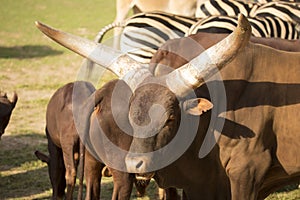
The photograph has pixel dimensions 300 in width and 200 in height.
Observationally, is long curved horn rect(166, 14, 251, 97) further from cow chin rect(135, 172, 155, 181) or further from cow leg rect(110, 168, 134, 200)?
cow leg rect(110, 168, 134, 200)

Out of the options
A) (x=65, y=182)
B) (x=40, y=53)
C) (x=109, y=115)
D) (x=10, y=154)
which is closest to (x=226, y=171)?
(x=109, y=115)

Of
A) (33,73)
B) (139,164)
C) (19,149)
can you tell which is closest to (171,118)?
(139,164)

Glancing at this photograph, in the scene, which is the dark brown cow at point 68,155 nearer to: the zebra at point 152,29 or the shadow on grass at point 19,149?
the shadow on grass at point 19,149

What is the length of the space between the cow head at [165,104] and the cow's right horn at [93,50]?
0.56 feet

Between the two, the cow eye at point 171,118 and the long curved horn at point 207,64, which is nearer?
the long curved horn at point 207,64

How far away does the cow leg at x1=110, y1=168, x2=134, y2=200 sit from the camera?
22.1ft

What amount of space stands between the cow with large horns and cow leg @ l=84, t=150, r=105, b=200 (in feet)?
1.94

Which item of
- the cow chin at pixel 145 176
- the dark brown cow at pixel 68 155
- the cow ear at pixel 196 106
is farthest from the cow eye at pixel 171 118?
the dark brown cow at pixel 68 155

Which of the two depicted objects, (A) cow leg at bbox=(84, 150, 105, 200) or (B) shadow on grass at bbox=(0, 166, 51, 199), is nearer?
(A) cow leg at bbox=(84, 150, 105, 200)

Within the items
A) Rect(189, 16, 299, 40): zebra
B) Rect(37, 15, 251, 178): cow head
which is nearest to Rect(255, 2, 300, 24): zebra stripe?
Rect(189, 16, 299, 40): zebra

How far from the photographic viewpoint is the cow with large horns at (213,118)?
5.91 metres

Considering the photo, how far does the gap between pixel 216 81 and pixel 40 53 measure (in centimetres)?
1319

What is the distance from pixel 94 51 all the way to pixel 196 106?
1126 millimetres

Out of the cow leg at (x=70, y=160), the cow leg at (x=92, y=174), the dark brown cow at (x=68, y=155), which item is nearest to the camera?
the dark brown cow at (x=68, y=155)
